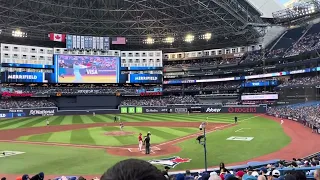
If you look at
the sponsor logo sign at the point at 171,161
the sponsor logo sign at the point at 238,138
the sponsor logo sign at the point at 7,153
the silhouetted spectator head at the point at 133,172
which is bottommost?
the sponsor logo sign at the point at 7,153

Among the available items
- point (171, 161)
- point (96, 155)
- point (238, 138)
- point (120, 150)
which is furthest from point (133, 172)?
point (238, 138)

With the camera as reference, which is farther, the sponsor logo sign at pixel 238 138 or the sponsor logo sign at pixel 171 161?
the sponsor logo sign at pixel 238 138

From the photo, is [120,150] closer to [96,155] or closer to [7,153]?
[96,155]

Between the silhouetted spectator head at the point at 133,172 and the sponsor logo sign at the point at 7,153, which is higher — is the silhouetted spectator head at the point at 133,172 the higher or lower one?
the higher one

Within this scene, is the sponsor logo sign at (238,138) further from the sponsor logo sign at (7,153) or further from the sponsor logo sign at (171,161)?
the sponsor logo sign at (7,153)

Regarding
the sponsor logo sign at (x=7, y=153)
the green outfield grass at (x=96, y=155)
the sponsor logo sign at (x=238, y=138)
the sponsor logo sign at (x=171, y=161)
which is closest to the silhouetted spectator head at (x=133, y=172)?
the green outfield grass at (x=96, y=155)

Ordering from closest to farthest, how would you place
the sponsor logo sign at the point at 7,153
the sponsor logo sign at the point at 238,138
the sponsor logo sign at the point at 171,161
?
the sponsor logo sign at the point at 171,161 → the sponsor logo sign at the point at 7,153 → the sponsor logo sign at the point at 238,138

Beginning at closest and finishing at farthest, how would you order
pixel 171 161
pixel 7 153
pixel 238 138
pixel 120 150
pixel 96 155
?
pixel 171 161 → pixel 96 155 → pixel 7 153 → pixel 120 150 → pixel 238 138

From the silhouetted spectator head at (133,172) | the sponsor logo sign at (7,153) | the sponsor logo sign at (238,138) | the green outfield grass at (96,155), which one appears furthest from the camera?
the sponsor logo sign at (238,138)

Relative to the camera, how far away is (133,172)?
5.65 feet

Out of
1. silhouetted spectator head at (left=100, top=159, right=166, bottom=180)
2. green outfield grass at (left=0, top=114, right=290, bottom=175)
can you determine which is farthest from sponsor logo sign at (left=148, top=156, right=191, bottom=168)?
silhouetted spectator head at (left=100, top=159, right=166, bottom=180)

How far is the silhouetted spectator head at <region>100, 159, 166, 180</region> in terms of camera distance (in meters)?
1.69

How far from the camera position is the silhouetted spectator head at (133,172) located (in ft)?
5.56

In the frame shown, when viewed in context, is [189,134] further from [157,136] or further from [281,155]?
[281,155]
